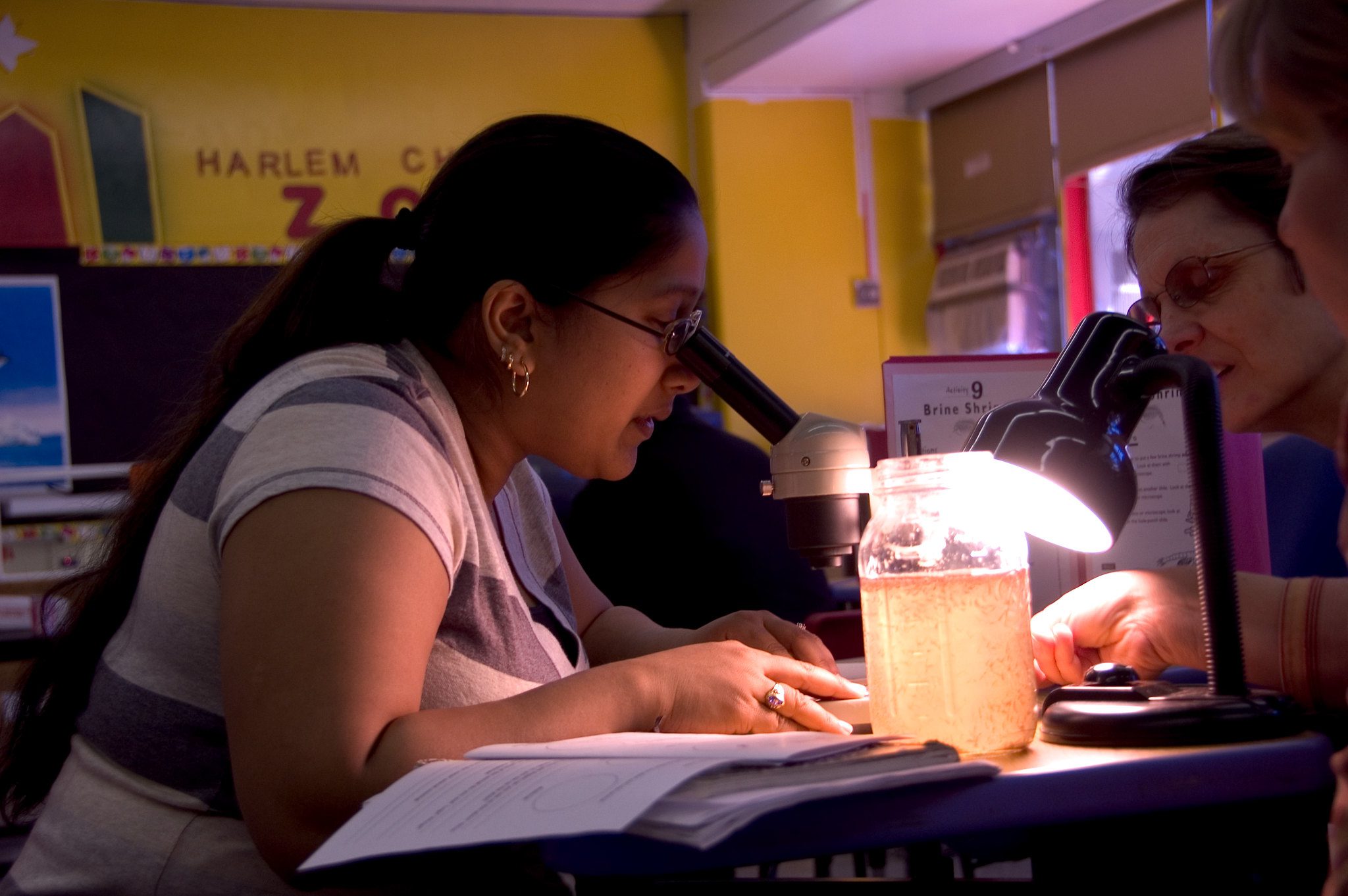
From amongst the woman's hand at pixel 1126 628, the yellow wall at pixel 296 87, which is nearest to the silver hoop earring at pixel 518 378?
the woman's hand at pixel 1126 628

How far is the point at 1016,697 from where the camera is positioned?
96 centimetres

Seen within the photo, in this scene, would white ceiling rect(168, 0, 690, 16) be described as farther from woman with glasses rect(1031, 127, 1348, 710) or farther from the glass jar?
the glass jar

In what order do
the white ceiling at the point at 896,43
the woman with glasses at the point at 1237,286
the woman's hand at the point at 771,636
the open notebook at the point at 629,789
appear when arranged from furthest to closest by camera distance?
1. the white ceiling at the point at 896,43
2. the woman with glasses at the point at 1237,286
3. the woman's hand at the point at 771,636
4. the open notebook at the point at 629,789

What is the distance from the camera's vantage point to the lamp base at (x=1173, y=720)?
898mm

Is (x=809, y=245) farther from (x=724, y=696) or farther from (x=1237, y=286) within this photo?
(x=724, y=696)

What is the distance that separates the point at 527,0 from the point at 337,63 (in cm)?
90

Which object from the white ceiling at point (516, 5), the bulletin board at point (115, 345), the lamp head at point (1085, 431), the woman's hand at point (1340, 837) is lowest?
the woman's hand at point (1340, 837)

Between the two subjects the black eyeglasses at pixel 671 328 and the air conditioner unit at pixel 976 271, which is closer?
the black eyeglasses at pixel 671 328

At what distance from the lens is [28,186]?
5.22 meters

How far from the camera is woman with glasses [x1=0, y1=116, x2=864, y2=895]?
1003 mm

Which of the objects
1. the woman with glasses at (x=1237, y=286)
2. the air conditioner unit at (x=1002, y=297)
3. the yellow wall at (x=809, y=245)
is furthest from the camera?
the yellow wall at (x=809, y=245)

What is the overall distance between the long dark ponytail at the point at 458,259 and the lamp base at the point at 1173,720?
29.1 inches

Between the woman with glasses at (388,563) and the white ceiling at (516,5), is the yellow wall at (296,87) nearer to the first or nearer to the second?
the white ceiling at (516,5)

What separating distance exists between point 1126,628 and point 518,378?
27.3 inches
